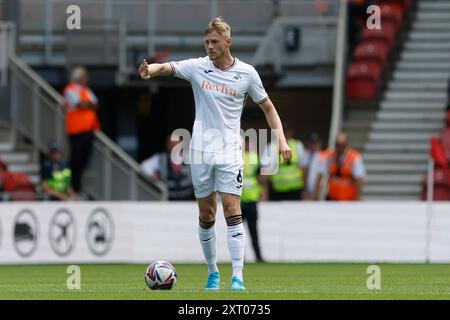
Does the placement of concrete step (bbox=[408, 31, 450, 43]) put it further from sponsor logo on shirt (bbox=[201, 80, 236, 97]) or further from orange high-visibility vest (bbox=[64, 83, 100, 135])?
sponsor logo on shirt (bbox=[201, 80, 236, 97])

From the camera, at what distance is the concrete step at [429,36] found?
29281mm

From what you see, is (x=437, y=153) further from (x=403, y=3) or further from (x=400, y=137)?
(x=403, y=3)

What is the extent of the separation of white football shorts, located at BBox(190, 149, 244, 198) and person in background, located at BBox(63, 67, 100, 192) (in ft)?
36.8

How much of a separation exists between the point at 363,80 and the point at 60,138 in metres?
5.96

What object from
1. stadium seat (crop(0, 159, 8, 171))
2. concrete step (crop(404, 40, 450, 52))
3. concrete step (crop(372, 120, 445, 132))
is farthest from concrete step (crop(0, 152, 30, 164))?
concrete step (crop(404, 40, 450, 52))

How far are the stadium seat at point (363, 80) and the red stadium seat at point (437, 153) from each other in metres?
3.05

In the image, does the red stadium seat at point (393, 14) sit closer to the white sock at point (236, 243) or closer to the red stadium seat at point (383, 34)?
the red stadium seat at point (383, 34)

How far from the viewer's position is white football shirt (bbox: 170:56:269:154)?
13.4m

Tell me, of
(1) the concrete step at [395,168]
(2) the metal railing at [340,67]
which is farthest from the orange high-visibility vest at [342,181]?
(1) the concrete step at [395,168]

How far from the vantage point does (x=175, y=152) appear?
24.6m

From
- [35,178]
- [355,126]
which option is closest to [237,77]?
[35,178]

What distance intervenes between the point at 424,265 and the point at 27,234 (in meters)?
6.16
